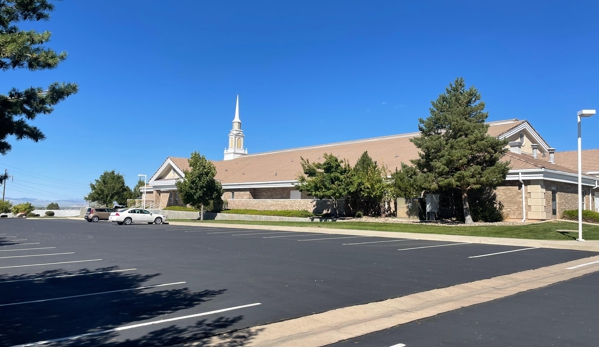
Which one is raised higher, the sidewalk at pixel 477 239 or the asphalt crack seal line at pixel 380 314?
the sidewalk at pixel 477 239

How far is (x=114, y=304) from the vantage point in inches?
297

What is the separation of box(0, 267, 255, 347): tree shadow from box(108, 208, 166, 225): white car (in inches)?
1020

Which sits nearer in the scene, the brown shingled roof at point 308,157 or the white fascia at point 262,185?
the brown shingled roof at point 308,157

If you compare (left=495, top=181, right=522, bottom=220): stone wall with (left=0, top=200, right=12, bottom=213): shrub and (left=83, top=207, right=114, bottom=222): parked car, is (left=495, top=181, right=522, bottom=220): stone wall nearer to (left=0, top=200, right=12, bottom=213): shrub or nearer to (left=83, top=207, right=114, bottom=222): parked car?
(left=83, top=207, right=114, bottom=222): parked car

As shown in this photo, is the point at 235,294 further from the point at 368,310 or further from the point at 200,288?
the point at 368,310

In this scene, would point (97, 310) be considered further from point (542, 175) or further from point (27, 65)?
point (542, 175)

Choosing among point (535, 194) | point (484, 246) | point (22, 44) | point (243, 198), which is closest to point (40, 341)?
point (22, 44)

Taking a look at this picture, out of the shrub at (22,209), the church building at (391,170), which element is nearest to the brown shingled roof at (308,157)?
the church building at (391,170)

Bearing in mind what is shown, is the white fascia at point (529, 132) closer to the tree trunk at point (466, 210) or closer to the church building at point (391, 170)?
the church building at point (391, 170)

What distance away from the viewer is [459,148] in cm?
2442

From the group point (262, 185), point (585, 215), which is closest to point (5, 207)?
point (262, 185)

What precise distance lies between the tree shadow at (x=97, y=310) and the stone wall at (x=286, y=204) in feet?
84.8

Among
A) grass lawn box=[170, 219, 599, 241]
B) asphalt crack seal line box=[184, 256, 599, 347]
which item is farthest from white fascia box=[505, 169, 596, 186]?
asphalt crack seal line box=[184, 256, 599, 347]

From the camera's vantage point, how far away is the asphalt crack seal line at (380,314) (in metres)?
5.78
